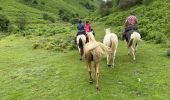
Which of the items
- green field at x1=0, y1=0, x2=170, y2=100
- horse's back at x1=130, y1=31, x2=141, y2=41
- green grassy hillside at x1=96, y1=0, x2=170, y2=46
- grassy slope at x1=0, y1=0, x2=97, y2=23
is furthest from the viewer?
grassy slope at x1=0, y1=0, x2=97, y2=23

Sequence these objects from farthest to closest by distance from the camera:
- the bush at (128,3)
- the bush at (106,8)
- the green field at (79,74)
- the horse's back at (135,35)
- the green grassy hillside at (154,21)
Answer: the bush at (106,8) < the bush at (128,3) < the green grassy hillside at (154,21) < the horse's back at (135,35) < the green field at (79,74)

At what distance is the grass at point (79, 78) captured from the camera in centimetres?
1736

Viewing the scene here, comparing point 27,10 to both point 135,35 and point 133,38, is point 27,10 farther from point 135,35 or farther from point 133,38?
point 135,35

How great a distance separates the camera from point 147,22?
41938 millimetres

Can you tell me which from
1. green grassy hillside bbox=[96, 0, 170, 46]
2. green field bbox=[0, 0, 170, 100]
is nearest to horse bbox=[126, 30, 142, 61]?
green field bbox=[0, 0, 170, 100]

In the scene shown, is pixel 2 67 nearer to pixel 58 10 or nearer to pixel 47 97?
pixel 47 97

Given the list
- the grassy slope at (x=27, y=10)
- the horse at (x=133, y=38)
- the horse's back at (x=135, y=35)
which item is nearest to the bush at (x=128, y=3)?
the horse at (x=133, y=38)

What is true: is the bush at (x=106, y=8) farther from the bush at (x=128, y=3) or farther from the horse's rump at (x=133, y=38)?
the horse's rump at (x=133, y=38)

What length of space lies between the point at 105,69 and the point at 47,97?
18.6 ft

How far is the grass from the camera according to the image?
57.0 ft

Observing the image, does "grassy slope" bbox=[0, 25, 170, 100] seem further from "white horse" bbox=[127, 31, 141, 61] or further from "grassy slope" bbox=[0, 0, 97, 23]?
"grassy slope" bbox=[0, 0, 97, 23]

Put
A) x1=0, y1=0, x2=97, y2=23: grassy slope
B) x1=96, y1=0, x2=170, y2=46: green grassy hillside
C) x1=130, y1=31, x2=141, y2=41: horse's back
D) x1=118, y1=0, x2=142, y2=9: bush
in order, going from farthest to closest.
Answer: x1=0, y1=0, x2=97, y2=23: grassy slope < x1=118, y1=0, x2=142, y2=9: bush < x1=96, y1=0, x2=170, y2=46: green grassy hillside < x1=130, y1=31, x2=141, y2=41: horse's back

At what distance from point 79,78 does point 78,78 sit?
0.22 ft

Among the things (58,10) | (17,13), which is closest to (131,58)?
(17,13)
